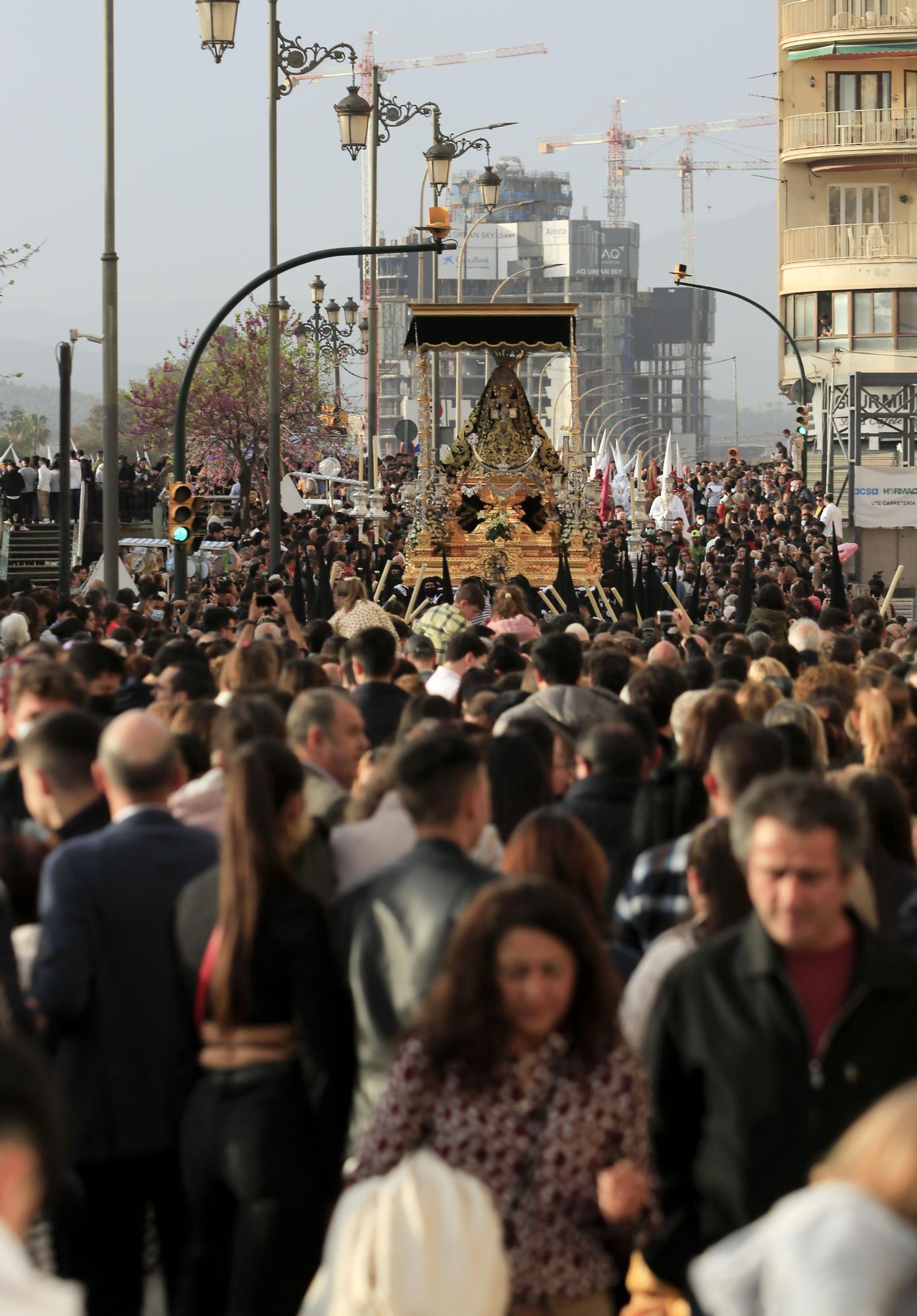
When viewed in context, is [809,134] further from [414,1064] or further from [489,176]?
[414,1064]

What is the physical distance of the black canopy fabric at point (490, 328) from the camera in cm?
3080

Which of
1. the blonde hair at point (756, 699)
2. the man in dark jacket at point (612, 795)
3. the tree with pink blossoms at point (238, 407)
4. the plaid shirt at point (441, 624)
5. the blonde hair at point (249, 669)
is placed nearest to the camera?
the man in dark jacket at point (612, 795)

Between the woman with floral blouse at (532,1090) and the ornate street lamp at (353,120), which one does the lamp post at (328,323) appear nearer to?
the ornate street lamp at (353,120)

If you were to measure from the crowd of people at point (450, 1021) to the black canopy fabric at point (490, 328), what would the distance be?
23279 millimetres

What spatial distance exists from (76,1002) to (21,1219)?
8.14 ft

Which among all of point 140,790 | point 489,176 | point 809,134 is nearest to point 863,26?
point 809,134

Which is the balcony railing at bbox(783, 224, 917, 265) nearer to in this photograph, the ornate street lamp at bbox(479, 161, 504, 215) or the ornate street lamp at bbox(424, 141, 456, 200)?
the ornate street lamp at bbox(479, 161, 504, 215)

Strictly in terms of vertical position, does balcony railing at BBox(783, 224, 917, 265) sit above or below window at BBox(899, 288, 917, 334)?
above

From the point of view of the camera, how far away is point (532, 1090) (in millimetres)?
4574

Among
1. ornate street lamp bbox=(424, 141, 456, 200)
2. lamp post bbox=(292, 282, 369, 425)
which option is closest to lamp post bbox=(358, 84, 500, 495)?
ornate street lamp bbox=(424, 141, 456, 200)

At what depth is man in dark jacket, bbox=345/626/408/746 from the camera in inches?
388

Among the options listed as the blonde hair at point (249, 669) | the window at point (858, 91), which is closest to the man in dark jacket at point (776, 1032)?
the blonde hair at point (249, 669)

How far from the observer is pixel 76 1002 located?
5.55 m

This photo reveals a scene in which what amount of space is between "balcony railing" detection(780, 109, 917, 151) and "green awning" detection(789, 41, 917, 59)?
1525 millimetres
